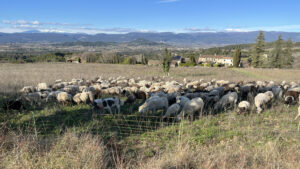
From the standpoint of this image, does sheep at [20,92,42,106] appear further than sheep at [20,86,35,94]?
No

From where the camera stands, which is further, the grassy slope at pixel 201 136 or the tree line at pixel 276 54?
the tree line at pixel 276 54

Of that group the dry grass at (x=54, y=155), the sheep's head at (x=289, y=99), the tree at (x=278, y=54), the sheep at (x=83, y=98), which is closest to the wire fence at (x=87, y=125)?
the dry grass at (x=54, y=155)

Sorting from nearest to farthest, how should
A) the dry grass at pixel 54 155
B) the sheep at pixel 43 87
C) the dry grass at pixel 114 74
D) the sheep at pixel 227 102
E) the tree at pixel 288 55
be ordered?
the dry grass at pixel 54 155 < the sheep at pixel 227 102 < the sheep at pixel 43 87 < the dry grass at pixel 114 74 < the tree at pixel 288 55

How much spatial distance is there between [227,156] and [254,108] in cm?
535

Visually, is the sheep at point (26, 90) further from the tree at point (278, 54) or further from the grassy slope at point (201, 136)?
the tree at point (278, 54)

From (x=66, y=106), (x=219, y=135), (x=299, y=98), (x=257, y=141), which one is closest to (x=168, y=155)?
(x=219, y=135)

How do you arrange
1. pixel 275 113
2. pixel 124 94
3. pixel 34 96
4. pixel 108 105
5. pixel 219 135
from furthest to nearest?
1. pixel 124 94
2. pixel 34 96
3. pixel 108 105
4. pixel 275 113
5. pixel 219 135

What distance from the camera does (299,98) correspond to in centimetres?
978

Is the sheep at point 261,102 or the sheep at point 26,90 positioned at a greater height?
the sheep at point 261,102

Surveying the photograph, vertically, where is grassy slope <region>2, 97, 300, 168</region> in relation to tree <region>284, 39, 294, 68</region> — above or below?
below

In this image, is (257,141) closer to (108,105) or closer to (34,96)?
(108,105)

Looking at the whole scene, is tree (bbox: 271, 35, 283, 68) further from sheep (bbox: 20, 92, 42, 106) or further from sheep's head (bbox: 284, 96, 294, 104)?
sheep (bbox: 20, 92, 42, 106)

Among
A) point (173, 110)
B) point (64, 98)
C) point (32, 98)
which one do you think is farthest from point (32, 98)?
point (173, 110)

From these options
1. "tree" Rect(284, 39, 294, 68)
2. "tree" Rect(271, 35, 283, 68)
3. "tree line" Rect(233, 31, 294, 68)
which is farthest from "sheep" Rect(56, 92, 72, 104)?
"tree" Rect(284, 39, 294, 68)
